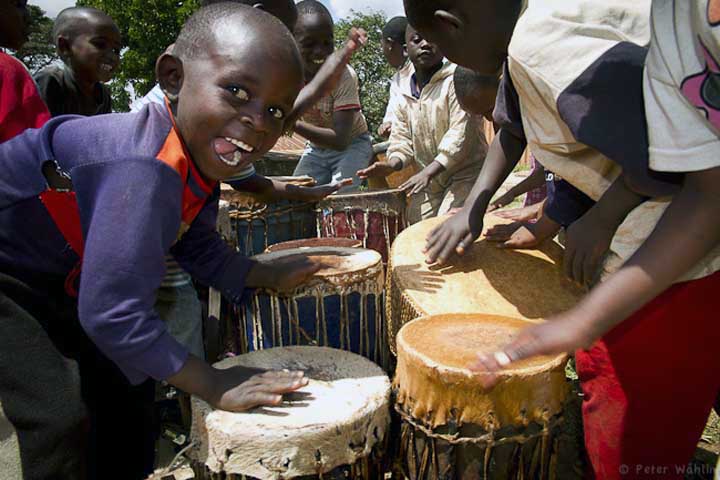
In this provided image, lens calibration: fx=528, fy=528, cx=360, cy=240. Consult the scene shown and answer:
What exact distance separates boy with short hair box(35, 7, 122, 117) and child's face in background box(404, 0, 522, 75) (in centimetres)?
280

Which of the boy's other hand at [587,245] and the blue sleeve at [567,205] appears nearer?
the boy's other hand at [587,245]

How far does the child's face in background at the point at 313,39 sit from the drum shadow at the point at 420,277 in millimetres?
2533

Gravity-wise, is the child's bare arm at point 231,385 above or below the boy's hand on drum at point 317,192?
above

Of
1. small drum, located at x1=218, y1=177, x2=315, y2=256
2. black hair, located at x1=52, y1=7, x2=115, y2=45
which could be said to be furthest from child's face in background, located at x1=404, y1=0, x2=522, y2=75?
black hair, located at x1=52, y1=7, x2=115, y2=45

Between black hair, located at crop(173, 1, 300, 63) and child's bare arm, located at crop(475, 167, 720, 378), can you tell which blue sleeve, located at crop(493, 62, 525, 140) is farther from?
child's bare arm, located at crop(475, 167, 720, 378)

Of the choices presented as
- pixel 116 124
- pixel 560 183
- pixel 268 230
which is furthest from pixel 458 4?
pixel 268 230

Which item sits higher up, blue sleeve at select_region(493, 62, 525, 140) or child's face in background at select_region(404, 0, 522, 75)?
child's face in background at select_region(404, 0, 522, 75)

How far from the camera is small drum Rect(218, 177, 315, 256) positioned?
10.2 ft

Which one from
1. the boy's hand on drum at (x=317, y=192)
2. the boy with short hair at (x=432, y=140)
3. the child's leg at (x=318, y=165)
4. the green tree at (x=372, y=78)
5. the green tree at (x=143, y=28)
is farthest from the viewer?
the green tree at (x=372, y=78)

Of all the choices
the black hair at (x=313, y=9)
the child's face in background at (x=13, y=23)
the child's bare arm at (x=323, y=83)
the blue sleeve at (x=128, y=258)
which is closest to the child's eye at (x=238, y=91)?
the blue sleeve at (x=128, y=258)

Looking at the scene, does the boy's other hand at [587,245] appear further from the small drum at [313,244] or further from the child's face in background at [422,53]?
the child's face in background at [422,53]

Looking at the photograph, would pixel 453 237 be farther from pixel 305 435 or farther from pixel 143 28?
pixel 143 28

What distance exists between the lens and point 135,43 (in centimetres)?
1964

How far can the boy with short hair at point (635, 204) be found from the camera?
0.91m
